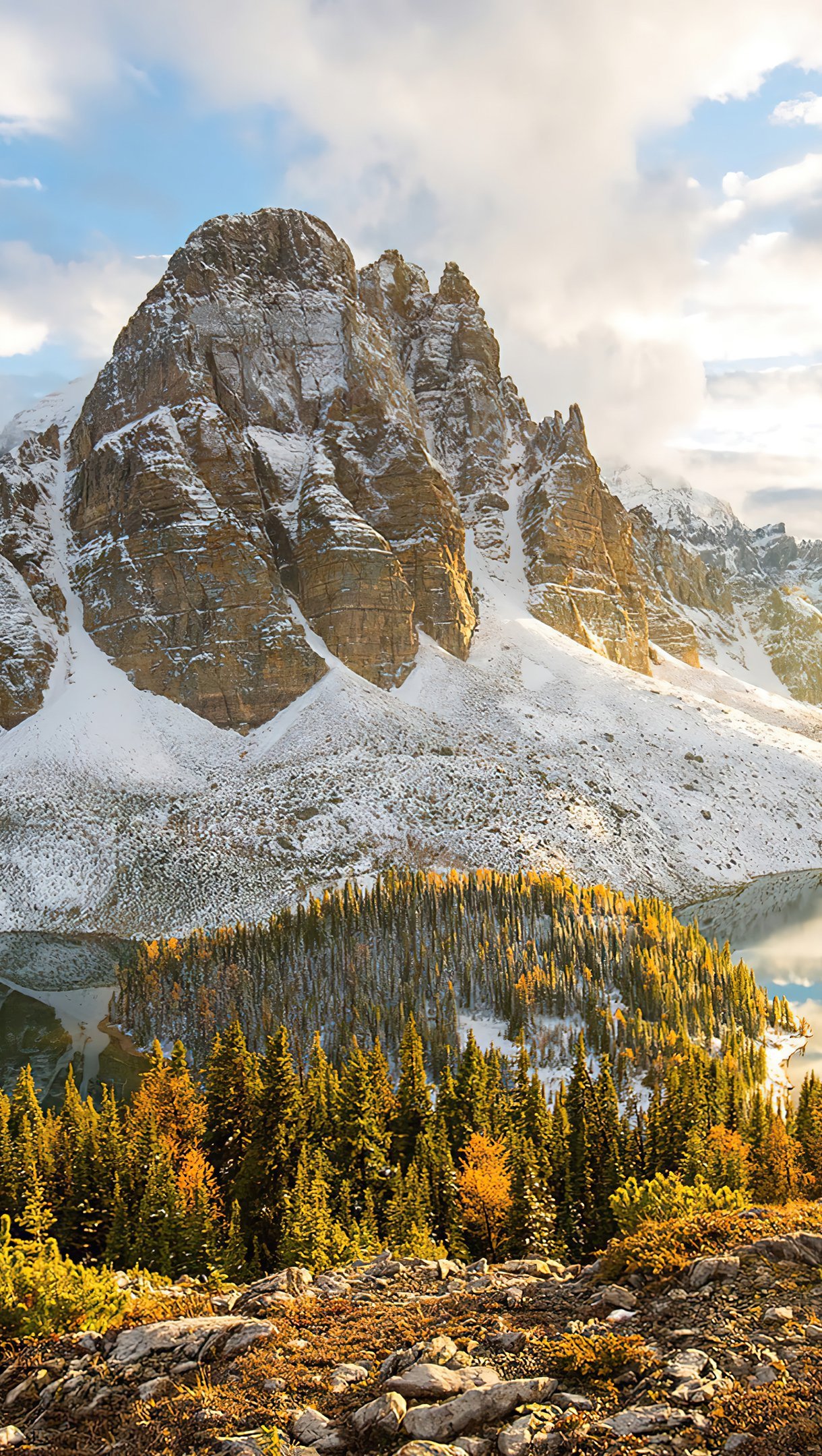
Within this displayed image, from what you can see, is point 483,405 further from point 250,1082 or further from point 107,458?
point 250,1082

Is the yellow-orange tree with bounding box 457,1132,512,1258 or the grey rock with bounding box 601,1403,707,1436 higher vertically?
the grey rock with bounding box 601,1403,707,1436

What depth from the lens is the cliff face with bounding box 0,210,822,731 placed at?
124 metres

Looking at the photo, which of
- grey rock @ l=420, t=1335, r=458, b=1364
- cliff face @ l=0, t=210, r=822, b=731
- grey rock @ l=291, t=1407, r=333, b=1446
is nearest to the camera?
grey rock @ l=291, t=1407, r=333, b=1446

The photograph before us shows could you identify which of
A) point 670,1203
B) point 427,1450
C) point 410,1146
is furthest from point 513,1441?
point 410,1146

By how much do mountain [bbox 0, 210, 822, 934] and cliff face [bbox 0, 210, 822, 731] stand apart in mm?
541

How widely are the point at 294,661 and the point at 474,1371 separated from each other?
11425 centimetres

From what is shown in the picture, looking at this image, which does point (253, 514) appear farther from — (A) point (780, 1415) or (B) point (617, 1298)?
(A) point (780, 1415)

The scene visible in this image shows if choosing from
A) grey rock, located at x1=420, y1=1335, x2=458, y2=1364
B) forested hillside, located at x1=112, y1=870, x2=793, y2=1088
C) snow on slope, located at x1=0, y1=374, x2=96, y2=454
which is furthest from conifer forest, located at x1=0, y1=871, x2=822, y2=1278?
snow on slope, located at x1=0, y1=374, x2=96, y2=454

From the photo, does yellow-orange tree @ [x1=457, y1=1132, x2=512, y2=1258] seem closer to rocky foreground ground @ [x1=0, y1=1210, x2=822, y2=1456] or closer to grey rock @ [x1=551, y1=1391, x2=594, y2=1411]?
rocky foreground ground @ [x1=0, y1=1210, x2=822, y2=1456]

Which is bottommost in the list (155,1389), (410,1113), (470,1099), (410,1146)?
(410,1146)

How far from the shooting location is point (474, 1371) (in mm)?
10703

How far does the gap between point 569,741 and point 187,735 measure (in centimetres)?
5707

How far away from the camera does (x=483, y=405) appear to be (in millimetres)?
185375

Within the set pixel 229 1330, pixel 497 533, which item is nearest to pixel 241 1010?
pixel 229 1330
